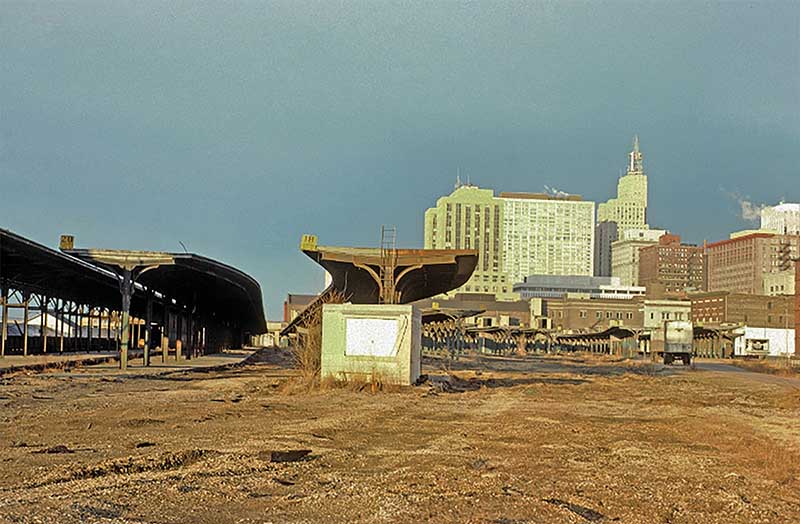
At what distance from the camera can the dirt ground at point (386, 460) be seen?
973 cm

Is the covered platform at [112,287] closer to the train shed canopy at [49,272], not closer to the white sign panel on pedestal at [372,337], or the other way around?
the train shed canopy at [49,272]

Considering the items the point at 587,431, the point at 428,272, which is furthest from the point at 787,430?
the point at 428,272

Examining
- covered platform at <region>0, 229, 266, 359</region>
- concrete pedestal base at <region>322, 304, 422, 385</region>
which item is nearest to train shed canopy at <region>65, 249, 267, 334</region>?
covered platform at <region>0, 229, 266, 359</region>

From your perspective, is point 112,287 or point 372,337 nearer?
point 372,337

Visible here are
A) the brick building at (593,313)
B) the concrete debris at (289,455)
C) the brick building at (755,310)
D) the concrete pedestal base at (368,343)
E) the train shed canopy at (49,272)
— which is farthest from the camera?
the brick building at (593,313)

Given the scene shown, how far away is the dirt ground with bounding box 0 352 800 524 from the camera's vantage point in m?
9.73

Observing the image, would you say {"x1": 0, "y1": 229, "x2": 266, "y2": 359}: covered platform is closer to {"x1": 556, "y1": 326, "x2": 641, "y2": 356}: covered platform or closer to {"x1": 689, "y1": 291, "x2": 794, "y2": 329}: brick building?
{"x1": 556, "y1": 326, "x2": 641, "y2": 356}: covered platform

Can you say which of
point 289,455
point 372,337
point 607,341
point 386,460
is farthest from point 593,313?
point 289,455

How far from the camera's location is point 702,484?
39.4 ft

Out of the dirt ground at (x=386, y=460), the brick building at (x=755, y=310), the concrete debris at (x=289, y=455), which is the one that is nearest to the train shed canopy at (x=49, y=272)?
the dirt ground at (x=386, y=460)

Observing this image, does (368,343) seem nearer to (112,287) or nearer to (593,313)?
(112,287)

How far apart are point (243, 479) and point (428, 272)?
1238 inches

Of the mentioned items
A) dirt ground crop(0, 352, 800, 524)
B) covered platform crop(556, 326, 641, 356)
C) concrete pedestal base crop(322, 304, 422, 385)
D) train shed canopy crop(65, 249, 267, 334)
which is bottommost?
covered platform crop(556, 326, 641, 356)

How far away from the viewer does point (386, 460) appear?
44.3ft
